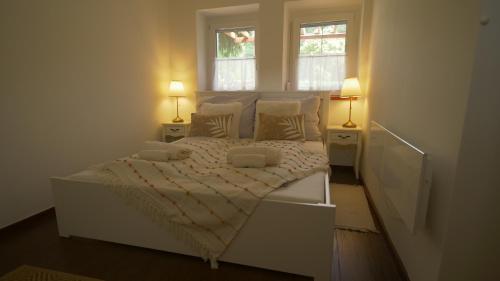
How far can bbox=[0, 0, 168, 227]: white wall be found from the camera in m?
1.88

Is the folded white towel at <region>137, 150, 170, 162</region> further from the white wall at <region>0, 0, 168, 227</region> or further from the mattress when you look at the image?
the white wall at <region>0, 0, 168, 227</region>

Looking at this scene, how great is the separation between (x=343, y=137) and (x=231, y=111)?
133 cm

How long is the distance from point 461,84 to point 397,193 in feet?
2.04

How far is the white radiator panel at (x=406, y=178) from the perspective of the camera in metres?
1.07

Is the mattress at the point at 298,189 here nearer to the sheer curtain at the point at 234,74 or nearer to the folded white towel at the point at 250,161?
the folded white towel at the point at 250,161

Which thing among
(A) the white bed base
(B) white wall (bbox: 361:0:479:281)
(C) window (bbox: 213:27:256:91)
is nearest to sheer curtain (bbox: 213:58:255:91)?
(C) window (bbox: 213:27:256:91)

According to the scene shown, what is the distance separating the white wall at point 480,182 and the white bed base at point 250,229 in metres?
0.48

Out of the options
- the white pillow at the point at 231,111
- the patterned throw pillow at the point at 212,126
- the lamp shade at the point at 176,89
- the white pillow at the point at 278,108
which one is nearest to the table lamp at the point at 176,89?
the lamp shade at the point at 176,89

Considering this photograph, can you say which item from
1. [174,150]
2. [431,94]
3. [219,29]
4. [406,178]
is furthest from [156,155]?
[219,29]

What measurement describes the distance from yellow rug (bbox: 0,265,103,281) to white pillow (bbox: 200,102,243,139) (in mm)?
1758

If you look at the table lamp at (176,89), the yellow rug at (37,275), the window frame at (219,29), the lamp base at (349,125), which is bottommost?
the yellow rug at (37,275)

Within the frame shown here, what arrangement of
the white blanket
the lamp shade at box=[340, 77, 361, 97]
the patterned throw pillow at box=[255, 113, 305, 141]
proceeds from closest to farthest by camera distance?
the white blanket < the patterned throw pillow at box=[255, 113, 305, 141] < the lamp shade at box=[340, 77, 361, 97]

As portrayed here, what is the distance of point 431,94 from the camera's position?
1.21 metres

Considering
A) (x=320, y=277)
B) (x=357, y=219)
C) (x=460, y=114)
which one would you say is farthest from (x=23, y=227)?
(x=460, y=114)
